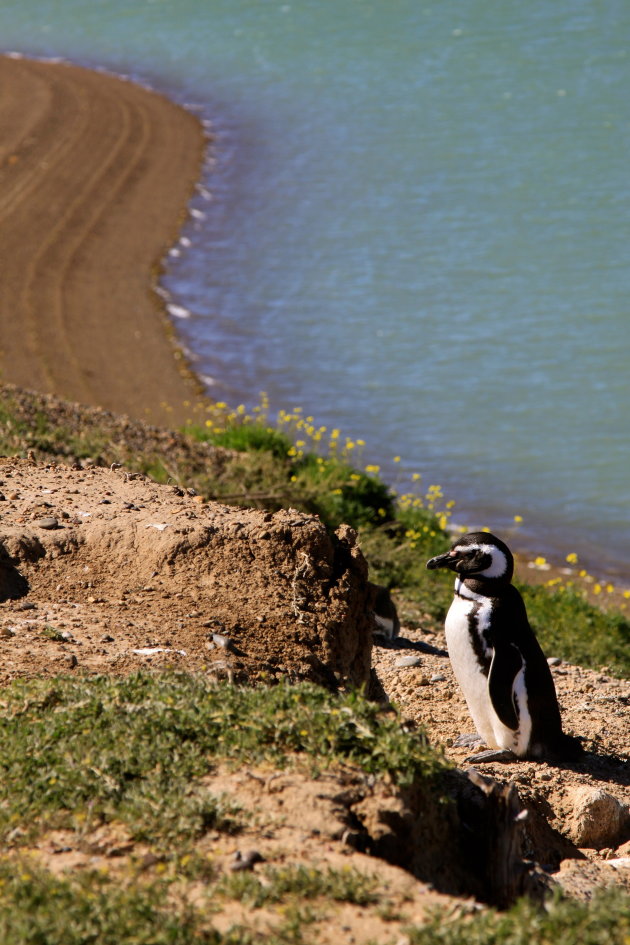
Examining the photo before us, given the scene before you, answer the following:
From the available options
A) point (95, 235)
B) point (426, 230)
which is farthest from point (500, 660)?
point (426, 230)

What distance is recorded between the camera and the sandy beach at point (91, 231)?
16016 millimetres

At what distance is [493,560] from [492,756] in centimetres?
95

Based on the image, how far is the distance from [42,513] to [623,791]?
3154mm

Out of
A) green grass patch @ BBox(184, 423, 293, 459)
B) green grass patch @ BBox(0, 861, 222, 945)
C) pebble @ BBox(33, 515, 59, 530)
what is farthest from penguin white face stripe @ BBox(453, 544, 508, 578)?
green grass patch @ BBox(184, 423, 293, 459)

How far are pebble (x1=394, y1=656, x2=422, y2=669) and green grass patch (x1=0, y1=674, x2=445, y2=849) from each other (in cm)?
288

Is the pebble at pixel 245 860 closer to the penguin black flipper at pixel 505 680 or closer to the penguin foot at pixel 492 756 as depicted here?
the penguin foot at pixel 492 756

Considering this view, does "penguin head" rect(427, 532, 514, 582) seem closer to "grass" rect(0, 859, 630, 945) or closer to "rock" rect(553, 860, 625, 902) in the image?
"rock" rect(553, 860, 625, 902)

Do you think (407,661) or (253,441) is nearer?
(407,661)

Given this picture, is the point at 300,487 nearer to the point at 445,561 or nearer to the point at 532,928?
the point at 445,561

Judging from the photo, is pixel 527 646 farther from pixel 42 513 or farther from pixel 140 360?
pixel 140 360

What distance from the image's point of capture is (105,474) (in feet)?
22.1

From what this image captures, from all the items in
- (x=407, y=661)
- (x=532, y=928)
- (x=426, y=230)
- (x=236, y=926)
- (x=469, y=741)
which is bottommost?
(x=426, y=230)

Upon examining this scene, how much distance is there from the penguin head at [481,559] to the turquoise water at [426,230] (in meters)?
7.77

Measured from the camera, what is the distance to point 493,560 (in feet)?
19.2
